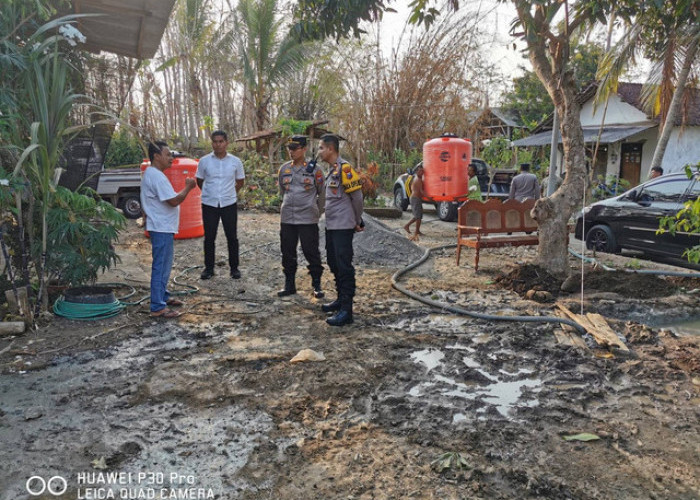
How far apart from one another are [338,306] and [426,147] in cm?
613

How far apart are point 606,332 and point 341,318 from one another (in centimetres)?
239

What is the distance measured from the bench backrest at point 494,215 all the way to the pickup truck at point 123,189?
8943 millimetres

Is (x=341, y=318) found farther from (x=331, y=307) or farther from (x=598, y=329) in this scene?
(x=598, y=329)

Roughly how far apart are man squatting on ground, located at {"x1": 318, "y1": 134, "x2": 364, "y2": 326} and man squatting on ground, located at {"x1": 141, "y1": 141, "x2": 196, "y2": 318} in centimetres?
134

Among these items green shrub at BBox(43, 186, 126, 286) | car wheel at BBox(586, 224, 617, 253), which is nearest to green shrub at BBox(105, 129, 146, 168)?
green shrub at BBox(43, 186, 126, 286)

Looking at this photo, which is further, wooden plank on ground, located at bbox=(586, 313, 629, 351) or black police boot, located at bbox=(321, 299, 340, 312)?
black police boot, located at bbox=(321, 299, 340, 312)

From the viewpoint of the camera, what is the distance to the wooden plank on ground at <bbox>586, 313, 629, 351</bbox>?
171 inches

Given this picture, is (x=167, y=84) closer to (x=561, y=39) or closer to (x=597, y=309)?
(x=561, y=39)

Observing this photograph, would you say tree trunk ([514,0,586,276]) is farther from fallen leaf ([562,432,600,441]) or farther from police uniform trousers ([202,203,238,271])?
fallen leaf ([562,432,600,441])

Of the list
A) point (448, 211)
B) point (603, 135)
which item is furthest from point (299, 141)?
point (603, 135)

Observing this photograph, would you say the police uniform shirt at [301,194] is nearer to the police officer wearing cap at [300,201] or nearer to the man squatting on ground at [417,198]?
the police officer wearing cap at [300,201]

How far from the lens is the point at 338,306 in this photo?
5383 millimetres

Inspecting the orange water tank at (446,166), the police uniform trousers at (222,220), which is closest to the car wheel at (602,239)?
the orange water tank at (446,166)

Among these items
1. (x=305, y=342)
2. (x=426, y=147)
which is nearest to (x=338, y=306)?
(x=305, y=342)
